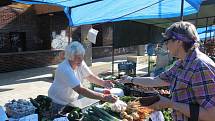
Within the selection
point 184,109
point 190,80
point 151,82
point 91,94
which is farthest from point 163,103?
point 91,94

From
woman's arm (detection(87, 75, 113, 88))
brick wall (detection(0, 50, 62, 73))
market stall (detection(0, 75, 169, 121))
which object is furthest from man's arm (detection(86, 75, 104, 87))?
brick wall (detection(0, 50, 62, 73))

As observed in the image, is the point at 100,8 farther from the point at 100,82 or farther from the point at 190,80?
the point at 190,80

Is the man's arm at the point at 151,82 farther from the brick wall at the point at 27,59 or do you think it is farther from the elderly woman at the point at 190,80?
the brick wall at the point at 27,59

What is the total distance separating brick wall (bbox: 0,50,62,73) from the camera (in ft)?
50.5

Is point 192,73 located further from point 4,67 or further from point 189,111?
point 4,67

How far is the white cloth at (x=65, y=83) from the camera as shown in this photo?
13.7 feet

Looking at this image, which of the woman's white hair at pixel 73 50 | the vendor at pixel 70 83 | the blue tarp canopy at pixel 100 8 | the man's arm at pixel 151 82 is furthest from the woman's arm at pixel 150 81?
the blue tarp canopy at pixel 100 8

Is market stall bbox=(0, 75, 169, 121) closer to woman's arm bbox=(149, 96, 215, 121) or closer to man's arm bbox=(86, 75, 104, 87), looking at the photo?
man's arm bbox=(86, 75, 104, 87)

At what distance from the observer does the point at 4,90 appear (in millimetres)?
11555

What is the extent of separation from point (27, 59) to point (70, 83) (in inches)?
506

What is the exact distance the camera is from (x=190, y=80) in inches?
101

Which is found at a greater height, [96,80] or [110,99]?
[96,80]

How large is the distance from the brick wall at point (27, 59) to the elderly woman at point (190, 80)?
13.7m

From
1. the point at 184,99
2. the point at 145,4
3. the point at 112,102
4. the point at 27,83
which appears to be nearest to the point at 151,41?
the point at 145,4
